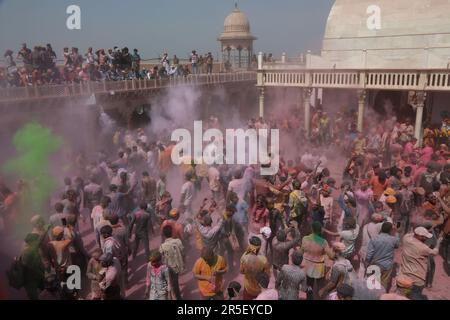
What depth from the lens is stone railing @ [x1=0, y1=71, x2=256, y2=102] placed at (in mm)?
12938

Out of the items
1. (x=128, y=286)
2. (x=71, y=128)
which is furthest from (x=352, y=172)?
(x=71, y=128)

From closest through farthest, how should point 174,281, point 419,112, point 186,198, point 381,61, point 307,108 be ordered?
point 174,281 → point 186,198 → point 419,112 → point 307,108 → point 381,61

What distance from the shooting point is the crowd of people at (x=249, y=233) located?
521cm

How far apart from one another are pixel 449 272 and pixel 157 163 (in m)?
7.57

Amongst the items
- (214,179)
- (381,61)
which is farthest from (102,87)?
(381,61)

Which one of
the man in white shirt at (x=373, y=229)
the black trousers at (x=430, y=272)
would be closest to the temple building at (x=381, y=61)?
the black trousers at (x=430, y=272)

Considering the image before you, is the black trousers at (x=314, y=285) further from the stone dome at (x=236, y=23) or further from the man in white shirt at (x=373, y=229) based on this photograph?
the stone dome at (x=236, y=23)

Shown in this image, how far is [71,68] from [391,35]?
1417cm

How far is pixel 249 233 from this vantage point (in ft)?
24.1

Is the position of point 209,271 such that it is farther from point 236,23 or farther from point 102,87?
point 236,23

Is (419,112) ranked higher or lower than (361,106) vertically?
lower

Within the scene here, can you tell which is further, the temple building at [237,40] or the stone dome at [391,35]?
the temple building at [237,40]

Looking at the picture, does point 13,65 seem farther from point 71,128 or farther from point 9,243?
point 9,243

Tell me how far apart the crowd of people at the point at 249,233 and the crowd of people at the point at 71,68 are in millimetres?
5341
